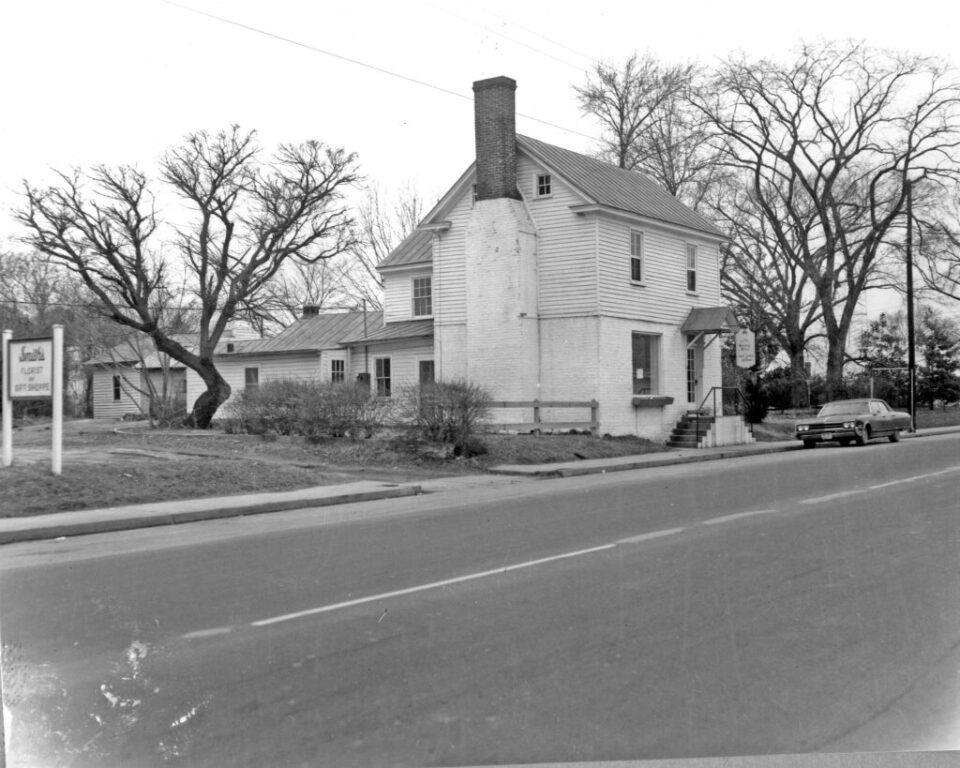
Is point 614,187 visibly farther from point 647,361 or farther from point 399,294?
point 399,294

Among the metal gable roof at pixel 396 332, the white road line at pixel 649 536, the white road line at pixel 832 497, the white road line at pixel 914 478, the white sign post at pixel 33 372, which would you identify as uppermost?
the metal gable roof at pixel 396 332

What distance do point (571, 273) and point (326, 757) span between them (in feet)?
77.4

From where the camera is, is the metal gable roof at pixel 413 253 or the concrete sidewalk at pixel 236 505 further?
the metal gable roof at pixel 413 253

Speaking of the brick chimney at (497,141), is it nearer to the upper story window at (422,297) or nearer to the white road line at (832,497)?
the upper story window at (422,297)

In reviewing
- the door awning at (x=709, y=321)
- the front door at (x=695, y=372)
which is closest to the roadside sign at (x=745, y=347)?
the door awning at (x=709, y=321)

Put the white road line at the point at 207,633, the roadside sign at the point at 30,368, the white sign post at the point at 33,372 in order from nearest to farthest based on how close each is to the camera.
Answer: the white road line at the point at 207,633
the white sign post at the point at 33,372
the roadside sign at the point at 30,368

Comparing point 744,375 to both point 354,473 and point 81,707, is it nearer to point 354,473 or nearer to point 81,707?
point 354,473

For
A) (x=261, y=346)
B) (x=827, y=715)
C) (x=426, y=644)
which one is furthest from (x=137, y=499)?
(x=261, y=346)

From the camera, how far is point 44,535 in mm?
11820

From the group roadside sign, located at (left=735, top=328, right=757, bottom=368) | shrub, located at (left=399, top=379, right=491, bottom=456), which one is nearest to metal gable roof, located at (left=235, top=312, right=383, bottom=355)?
roadside sign, located at (left=735, top=328, right=757, bottom=368)

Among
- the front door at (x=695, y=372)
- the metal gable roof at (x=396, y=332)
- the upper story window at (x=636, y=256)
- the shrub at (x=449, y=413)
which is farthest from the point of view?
the metal gable roof at (x=396, y=332)

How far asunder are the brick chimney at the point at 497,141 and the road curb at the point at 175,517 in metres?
13.1

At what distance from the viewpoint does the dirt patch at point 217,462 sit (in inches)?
566

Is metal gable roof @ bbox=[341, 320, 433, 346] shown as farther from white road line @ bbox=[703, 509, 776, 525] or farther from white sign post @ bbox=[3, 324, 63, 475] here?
white road line @ bbox=[703, 509, 776, 525]
